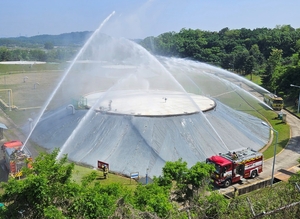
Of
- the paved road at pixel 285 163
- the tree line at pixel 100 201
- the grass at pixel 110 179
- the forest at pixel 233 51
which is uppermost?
the forest at pixel 233 51

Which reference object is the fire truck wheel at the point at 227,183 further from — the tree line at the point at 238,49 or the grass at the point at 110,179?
the tree line at the point at 238,49

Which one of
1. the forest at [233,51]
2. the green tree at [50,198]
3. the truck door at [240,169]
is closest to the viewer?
the green tree at [50,198]

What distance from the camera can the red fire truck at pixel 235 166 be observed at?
2398 centimetres

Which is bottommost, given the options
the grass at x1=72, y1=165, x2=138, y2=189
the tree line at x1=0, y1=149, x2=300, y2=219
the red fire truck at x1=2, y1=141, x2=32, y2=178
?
the grass at x1=72, y1=165, x2=138, y2=189

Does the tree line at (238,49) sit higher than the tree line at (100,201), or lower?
higher

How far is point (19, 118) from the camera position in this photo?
43.3m

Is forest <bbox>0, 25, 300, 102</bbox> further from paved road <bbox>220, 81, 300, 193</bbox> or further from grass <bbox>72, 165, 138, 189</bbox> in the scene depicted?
grass <bbox>72, 165, 138, 189</bbox>

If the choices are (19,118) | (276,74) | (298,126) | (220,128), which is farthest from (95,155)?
(276,74)

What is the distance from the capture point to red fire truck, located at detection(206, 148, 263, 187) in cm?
2398

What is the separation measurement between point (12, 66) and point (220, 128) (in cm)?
8587

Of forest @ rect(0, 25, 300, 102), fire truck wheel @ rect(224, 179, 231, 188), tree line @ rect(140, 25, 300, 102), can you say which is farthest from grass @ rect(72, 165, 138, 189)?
tree line @ rect(140, 25, 300, 102)

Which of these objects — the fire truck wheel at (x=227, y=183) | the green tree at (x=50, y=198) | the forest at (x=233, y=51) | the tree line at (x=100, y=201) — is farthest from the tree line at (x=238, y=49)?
the green tree at (x=50, y=198)

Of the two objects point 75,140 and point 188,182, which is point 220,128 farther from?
point 188,182

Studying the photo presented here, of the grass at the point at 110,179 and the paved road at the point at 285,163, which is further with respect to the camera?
the paved road at the point at 285,163
